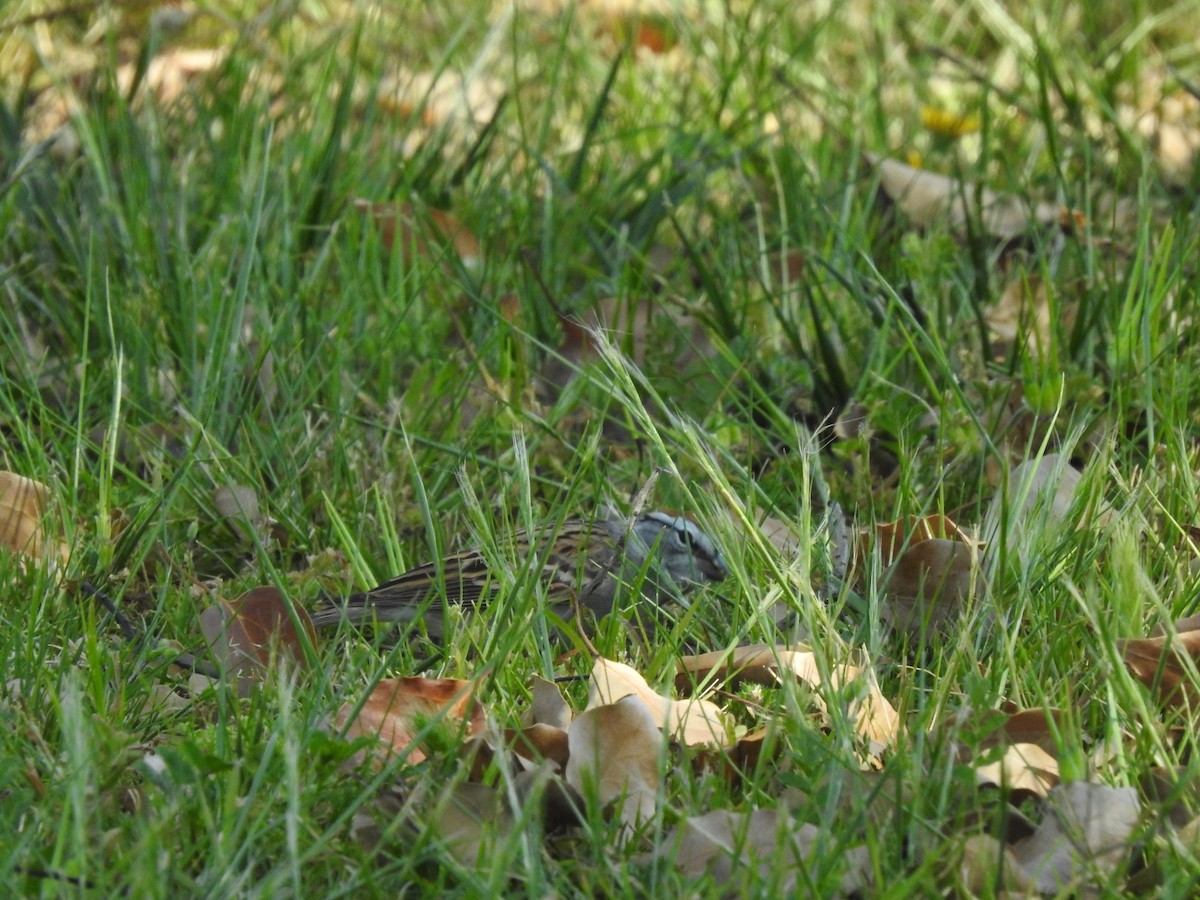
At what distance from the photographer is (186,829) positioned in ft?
6.16

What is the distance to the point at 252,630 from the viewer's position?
8.14 feet

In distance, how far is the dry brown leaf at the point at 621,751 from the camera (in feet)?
6.63

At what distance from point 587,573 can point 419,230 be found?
135cm

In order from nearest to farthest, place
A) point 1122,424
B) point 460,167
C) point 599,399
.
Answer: point 1122,424, point 599,399, point 460,167

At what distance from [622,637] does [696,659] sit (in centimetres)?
17

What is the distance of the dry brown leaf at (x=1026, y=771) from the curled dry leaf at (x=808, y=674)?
0.49ft

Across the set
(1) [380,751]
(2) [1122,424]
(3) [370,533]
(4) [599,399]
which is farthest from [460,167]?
(1) [380,751]

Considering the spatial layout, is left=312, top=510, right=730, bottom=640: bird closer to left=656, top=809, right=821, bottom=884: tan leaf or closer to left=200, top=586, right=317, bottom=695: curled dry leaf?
left=200, top=586, right=317, bottom=695: curled dry leaf

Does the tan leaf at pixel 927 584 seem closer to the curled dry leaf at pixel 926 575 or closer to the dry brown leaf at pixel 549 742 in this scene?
the curled dry leaf at pixel 926 575

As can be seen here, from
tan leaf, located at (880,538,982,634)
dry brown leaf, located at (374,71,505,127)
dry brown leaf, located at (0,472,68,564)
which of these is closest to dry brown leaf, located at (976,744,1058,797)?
tan leaf, located at (880,538,982,634)

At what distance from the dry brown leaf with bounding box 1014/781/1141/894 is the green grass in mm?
38

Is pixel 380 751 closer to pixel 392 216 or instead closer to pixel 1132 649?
pixel 1132 649

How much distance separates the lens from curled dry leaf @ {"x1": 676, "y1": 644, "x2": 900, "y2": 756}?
2.12 metres

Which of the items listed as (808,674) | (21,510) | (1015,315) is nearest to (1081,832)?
(808,674)
